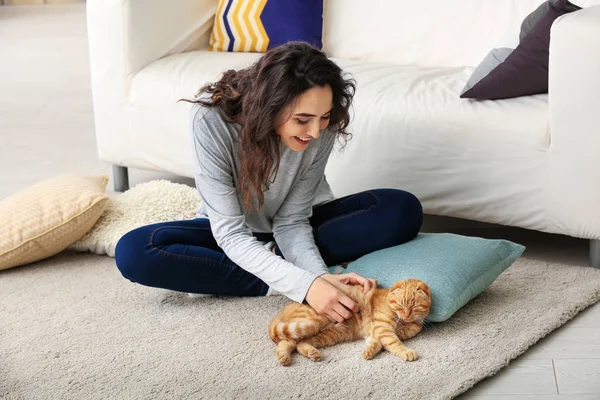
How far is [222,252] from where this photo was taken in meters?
2.23

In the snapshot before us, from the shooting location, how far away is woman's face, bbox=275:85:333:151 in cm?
196

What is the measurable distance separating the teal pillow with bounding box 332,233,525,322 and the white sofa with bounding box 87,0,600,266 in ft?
0.75

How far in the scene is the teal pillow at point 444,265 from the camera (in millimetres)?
2072

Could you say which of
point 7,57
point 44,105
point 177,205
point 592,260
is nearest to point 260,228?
point 177,205

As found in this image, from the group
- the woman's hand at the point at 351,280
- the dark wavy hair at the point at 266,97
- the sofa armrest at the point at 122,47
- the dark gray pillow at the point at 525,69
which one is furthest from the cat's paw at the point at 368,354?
the sofa armrest at the point at 122,47

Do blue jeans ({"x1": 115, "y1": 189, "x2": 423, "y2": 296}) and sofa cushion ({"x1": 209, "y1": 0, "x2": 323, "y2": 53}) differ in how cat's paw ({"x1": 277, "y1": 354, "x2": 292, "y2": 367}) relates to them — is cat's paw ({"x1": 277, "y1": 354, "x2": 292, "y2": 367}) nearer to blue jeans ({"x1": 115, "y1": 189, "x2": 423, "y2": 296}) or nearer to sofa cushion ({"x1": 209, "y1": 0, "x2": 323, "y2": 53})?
blue jeans ({"x1": 115, "y1": 189, "x2": 423, "y2": 296})

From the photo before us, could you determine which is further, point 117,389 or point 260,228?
point 260,228

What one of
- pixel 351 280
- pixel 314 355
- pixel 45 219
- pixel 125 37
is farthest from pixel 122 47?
pixel 314 355

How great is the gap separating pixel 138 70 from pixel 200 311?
108cm

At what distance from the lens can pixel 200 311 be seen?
2221 millimetres

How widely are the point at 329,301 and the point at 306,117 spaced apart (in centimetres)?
39

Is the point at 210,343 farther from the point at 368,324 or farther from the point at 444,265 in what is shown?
the point at 444,265

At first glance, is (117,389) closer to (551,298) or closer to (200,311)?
(200,311)

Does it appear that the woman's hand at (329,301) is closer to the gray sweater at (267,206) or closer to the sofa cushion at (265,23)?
the gray sweater at (267,206)
